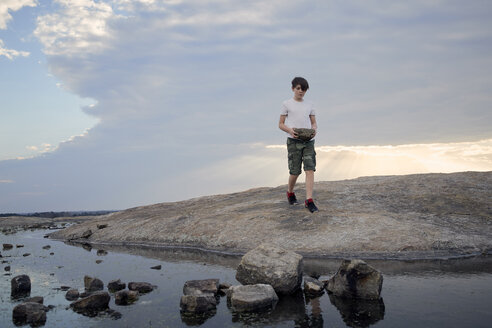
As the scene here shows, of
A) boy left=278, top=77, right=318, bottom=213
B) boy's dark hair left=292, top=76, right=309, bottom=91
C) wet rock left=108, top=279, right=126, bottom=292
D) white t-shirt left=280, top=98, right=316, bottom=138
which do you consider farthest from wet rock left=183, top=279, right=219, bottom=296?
boy's dark hair left=292, top=76, right=309, bottom=91

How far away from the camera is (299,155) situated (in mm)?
10938

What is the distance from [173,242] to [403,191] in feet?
26.3

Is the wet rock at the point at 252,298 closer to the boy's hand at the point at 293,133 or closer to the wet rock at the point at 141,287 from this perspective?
the wet rock at the point at 141,287

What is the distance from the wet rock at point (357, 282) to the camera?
5.45 m

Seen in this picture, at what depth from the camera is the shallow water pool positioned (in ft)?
15.1

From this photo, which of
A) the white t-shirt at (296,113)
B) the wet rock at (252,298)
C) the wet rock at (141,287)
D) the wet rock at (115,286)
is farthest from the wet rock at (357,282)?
the white t-shirt at (296,113)

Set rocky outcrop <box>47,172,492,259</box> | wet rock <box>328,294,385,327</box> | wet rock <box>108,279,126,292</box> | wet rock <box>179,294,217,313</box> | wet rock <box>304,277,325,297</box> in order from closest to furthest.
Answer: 1. wet rock <box>328,294,385,327</box>
2. wet rock <box>179,294,217,313</box>
3. wet rock <box>304,277,325,297</box>
4. wet rock <box>108,279,126,292</box>
5. rocky outcrop <box>47,172,492,259</box>

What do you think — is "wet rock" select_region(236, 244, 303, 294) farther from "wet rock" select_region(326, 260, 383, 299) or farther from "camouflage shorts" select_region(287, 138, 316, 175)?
"camouflage shorts" select_region(287, 138, 316, 175)

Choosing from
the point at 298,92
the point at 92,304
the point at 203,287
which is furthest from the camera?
the point at 298,92

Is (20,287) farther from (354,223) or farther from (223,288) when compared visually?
(354,223)

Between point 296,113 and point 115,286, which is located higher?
point 296,113

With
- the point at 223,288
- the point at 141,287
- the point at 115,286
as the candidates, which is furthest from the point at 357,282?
the point at 115,286

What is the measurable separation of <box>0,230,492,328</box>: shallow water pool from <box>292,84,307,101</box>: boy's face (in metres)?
4.71

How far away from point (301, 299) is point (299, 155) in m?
5.86
